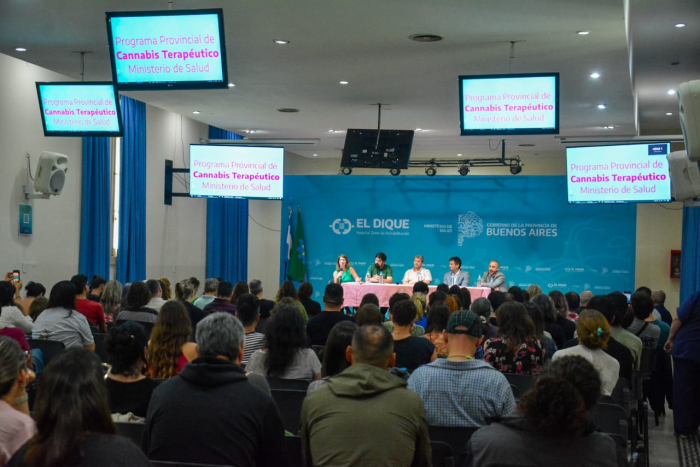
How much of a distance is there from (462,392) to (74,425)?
1896 mm

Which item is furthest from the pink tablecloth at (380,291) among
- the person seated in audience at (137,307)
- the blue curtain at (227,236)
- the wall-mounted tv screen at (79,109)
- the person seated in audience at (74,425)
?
the person seated in audience at (74,425)

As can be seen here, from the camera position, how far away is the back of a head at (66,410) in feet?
5.95

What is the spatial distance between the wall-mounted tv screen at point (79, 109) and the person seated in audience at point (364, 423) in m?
6.64

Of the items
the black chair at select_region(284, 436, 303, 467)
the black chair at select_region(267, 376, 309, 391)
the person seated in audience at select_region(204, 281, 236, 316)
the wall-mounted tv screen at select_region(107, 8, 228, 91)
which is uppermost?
the wall-mounted tv screen at select_region(107, 8, 228, 91)

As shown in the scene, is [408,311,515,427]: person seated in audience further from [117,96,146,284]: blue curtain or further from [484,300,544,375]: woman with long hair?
[117,96,146,284]: blue curtain

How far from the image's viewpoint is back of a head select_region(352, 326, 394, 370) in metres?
3.02

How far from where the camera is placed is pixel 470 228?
15320mm

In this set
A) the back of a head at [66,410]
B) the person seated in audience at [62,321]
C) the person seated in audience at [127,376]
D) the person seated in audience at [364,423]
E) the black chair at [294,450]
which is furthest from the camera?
the person seated in audience at [62,321]

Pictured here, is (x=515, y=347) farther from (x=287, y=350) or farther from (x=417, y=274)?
(x=417, y=274)

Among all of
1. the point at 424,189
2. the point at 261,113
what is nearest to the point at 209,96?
the point at 261,113

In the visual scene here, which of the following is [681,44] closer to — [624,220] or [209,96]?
[209,96]

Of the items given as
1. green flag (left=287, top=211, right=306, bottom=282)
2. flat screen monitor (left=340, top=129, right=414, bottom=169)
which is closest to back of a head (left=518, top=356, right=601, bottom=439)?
flat screen monitor (left=340, top=129, right=414, bottom=169)

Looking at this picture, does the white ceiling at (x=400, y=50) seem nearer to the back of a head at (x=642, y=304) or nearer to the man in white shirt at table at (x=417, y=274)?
the back of a head at (x=642, y=304)

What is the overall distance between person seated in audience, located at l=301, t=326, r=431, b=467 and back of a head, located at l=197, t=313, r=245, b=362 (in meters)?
0.42
